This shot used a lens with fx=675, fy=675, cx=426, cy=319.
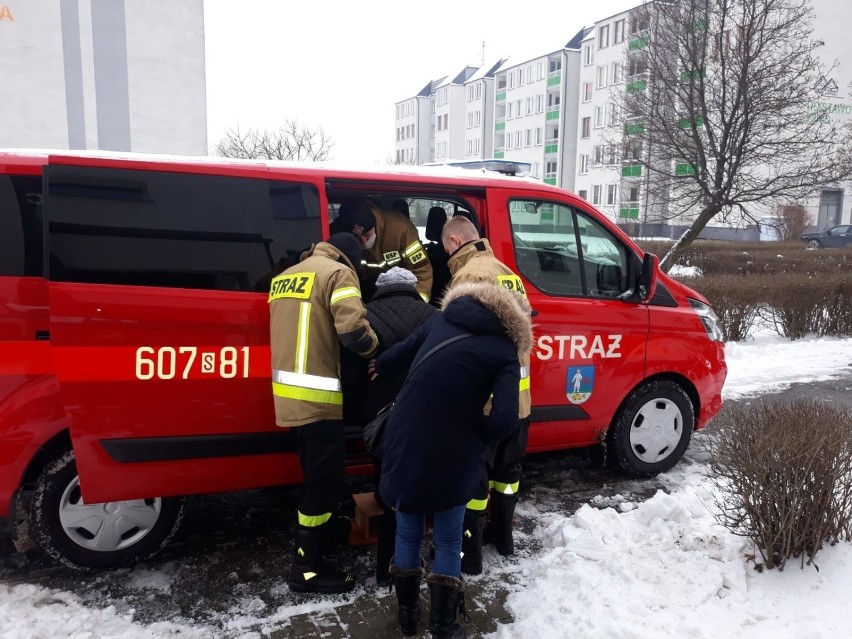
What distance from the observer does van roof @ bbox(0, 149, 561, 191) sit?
129 inches

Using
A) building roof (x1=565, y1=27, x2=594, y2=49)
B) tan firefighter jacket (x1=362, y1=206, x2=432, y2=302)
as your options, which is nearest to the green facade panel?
tan firefighter jacket (x1=362, y1=206, x2=432, y2=302)

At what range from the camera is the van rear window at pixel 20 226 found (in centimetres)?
321

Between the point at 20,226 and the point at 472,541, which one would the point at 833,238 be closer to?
the point at 472,541

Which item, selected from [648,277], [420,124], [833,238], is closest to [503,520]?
[648,277]

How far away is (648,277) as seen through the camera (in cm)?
473

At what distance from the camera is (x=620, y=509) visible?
447 cm

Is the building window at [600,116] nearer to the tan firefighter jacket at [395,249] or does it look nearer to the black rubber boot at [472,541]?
the tan firefighter jacket at [395,249]

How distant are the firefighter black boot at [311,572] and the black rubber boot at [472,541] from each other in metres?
0.62

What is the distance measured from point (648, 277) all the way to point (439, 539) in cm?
261

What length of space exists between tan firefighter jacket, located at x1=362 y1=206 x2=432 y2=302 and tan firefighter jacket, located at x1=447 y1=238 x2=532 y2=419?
29.2 inches

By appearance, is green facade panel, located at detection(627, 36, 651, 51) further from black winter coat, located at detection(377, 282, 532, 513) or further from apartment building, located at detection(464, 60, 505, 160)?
apartment building, located at detection(464, 60, 505, 160)

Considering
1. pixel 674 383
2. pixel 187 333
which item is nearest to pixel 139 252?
pixel 187 333

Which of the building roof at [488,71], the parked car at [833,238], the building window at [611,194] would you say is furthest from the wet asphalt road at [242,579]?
the building roof at [488,71]

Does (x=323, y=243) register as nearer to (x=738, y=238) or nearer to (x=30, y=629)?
(x=30, y=629)
